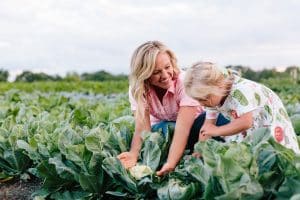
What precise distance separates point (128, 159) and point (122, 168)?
363mm

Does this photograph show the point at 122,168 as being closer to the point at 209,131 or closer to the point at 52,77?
the point at 209,131

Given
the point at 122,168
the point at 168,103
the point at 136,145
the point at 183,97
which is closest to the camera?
the point at 122,168

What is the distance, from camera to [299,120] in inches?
180

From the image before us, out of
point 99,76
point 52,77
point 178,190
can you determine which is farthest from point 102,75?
point 178,190

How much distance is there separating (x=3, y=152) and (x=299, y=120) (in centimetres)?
251

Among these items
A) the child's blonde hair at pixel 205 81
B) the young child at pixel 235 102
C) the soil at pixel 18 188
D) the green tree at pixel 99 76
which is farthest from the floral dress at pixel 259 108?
the green tree at pixel 99 76

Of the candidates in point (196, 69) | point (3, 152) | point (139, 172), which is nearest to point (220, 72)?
point (196, 69)

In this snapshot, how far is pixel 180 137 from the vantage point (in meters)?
3.96

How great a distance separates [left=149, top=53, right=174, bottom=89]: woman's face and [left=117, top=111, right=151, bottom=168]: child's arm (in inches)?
12.8

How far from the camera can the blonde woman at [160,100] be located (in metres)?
3.96

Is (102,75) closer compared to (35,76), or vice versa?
(35,76)

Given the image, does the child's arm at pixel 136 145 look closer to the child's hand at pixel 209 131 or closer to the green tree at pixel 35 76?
the child's hand at pixel 209 131

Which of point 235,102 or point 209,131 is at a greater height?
point 235,102

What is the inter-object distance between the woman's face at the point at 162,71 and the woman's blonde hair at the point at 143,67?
41 millimetres
